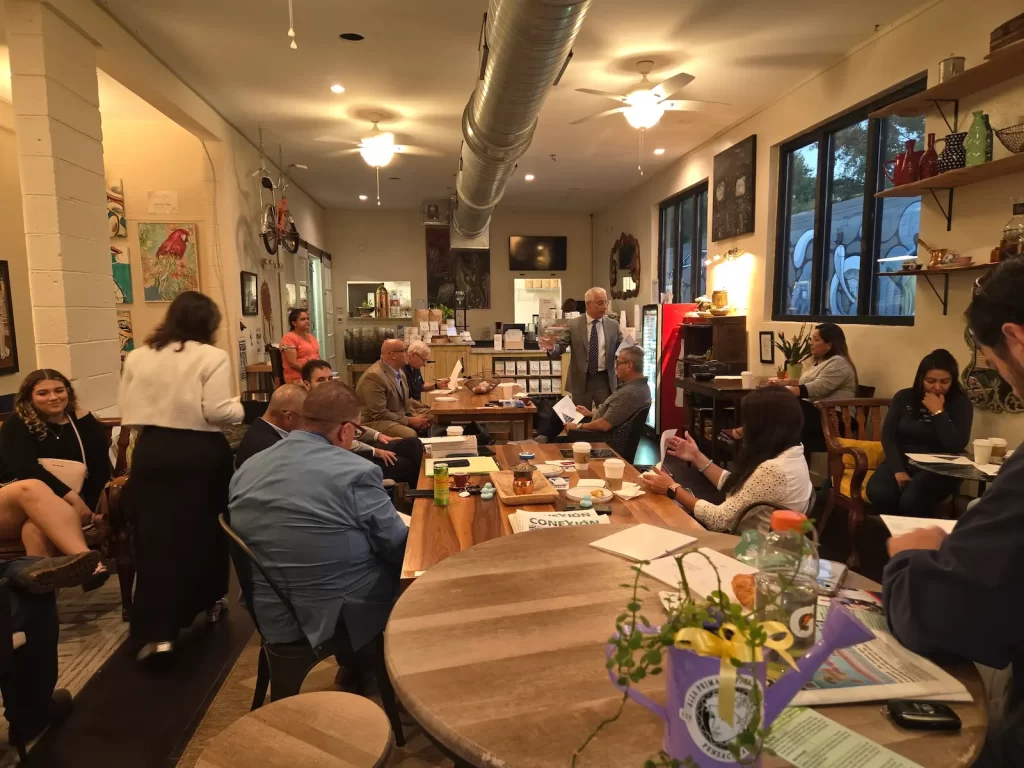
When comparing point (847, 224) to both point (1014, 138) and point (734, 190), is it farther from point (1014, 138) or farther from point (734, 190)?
point (1014, 138)

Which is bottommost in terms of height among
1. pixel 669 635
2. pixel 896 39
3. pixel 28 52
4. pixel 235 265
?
pixel 669 635

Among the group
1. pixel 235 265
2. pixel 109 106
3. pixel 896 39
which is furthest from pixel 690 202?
pixel 109 106

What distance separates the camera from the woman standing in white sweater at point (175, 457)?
2557mm

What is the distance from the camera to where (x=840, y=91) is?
15.2 ft

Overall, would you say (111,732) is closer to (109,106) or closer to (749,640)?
(749,640)

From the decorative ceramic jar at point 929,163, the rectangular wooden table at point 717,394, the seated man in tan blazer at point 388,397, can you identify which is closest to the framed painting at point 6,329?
the seated man in tan blazer at point 388,397

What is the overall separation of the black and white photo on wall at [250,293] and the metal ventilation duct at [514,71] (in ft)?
8.49

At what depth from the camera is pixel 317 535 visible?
1.91 metres

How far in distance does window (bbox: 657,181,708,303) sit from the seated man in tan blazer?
4104mm

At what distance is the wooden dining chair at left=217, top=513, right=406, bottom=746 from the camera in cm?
187

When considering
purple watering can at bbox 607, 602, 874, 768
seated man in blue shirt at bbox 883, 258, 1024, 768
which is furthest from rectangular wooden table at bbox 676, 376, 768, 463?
purple watering can at bbox 607, 602, 874, 768

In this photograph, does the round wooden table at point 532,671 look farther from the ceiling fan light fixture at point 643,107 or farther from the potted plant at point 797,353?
the potted plant at point 797,353

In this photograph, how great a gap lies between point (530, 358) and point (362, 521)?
575 centimetres

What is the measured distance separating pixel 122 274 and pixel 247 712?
486cm
